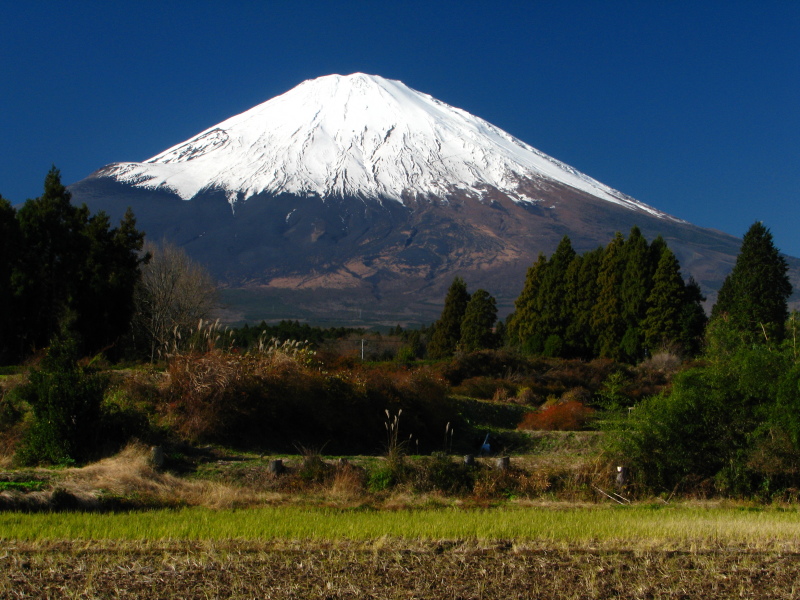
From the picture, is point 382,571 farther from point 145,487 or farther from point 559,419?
point 559,419

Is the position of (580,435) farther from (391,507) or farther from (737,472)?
(391,507)

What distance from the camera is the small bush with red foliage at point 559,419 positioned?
23375mm

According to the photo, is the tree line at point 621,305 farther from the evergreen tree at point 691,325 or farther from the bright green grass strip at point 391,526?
the bright green grass strip at point 391,526

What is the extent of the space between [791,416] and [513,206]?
175 m

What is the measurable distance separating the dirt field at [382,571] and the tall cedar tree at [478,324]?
40909mm

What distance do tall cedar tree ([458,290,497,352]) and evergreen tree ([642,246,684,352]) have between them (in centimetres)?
1026

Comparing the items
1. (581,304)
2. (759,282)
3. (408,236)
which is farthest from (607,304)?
(408,236)

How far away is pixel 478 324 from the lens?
50.5 m

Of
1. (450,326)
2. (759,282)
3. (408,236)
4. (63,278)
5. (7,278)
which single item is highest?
(408,236)

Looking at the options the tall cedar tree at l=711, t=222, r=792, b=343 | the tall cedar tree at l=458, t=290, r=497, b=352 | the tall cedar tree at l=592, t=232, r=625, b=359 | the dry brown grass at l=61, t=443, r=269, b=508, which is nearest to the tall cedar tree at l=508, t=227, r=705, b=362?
the tall cedar tree at l=592, t=232, r=625, b=359

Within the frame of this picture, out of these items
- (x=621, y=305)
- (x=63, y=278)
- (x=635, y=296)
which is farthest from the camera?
(x=621, y=305)

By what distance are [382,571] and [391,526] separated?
2.04 meters

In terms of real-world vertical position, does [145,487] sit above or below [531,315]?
below

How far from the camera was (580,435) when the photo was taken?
1914 cm
